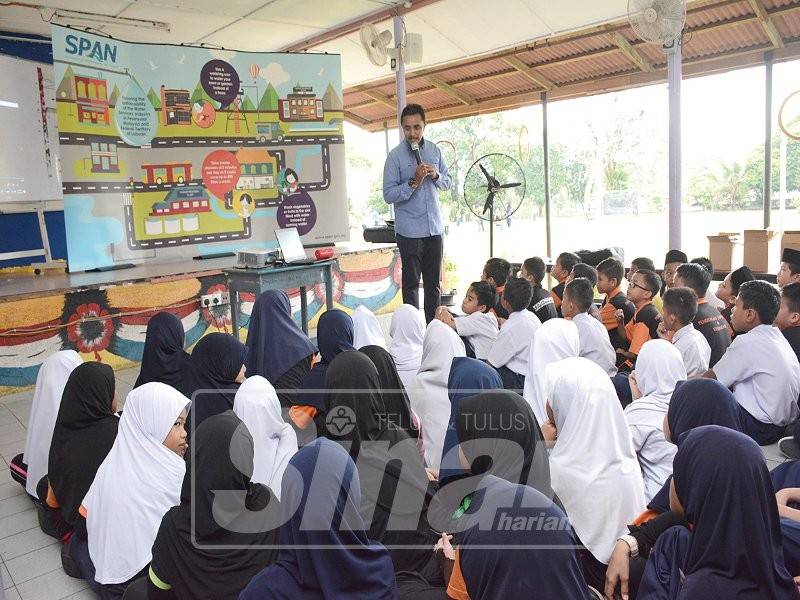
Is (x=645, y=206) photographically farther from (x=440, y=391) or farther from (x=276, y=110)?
(x=440, y=391)

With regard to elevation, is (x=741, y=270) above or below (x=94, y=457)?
above

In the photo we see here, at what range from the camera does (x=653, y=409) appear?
93.7 inches

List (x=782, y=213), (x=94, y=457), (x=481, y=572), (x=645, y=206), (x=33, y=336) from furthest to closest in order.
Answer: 1. (x=645, y=206)
2. (x=782, y=213)
3. (x=33, y=336)
4. (x=94, y=457)
5. (x=481, y=572)

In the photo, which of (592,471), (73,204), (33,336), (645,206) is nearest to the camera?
(592,471)

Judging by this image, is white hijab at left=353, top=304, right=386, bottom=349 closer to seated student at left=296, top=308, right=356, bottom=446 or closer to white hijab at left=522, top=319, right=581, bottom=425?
seated student at left=296, top=308, right=356, bottom=446

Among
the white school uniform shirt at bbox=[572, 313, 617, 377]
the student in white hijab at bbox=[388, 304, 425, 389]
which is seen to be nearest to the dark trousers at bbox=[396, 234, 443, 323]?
the student in white hijab at bbox=[388, 304, 425, 389]

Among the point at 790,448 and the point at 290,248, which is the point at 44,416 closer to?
the point at 290,248

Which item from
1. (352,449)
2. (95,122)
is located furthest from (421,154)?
(352,449)

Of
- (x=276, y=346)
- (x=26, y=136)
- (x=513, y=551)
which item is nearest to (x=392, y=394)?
(x=276, y=346)

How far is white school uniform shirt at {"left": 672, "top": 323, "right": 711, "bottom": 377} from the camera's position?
2977mm

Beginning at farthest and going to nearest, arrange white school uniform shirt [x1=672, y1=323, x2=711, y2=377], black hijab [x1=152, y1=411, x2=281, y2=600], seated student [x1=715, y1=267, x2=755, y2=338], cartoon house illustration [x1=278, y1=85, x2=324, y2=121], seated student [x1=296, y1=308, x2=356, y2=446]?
cartoon house illustration [x1=278, y1=85, x2=324, y2=121]
seated student [x1=715, y1=267, x2=755, y2=338]
white school uniform shirt [x1=672, y1=323, x2=711, y2=377]
seated student [x1=296, y1=308, x2=356, y2=446]
black hijab [x1=152, y1=411, x2=281, y2=600]

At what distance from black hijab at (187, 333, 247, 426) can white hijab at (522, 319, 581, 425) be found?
1309 mm

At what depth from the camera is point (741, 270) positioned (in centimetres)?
398

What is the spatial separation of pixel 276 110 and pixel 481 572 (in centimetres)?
570
